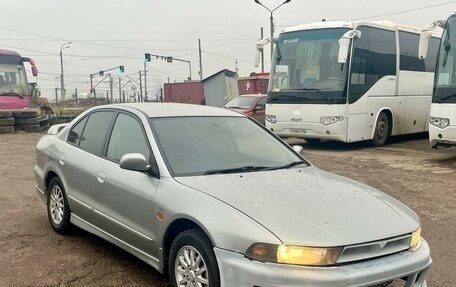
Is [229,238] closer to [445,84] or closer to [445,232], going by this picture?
[445,232]

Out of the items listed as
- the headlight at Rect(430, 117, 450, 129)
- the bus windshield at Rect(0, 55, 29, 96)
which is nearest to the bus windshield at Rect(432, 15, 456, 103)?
the headlight at Rect(430, 117, 450, 129)

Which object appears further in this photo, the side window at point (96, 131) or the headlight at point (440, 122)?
the headlight at point (440, 122)

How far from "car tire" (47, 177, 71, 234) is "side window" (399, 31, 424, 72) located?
11.4 m

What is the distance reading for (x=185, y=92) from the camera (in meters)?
41.9

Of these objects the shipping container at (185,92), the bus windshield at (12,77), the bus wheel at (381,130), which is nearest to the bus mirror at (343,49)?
the bus wheel at (381,130)

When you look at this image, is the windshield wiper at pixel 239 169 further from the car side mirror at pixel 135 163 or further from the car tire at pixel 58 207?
the car tire at pixel 58 207

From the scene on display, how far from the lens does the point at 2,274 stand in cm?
437

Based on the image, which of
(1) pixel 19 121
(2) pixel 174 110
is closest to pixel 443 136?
(2) pixel 174 110

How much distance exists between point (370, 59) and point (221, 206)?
1103 centimetres

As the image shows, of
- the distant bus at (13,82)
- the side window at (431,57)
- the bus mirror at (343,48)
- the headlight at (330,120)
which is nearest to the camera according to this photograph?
the bus mirror at (343,48)

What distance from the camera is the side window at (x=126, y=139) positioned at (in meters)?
4.41

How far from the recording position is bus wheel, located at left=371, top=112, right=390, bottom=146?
14047 mm

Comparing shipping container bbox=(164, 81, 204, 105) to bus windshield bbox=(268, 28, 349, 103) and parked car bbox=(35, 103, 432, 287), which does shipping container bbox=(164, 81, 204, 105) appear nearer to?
bus windshield bbox=(268, 28, 349, 103)

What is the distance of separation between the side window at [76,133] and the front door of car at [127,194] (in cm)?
73
